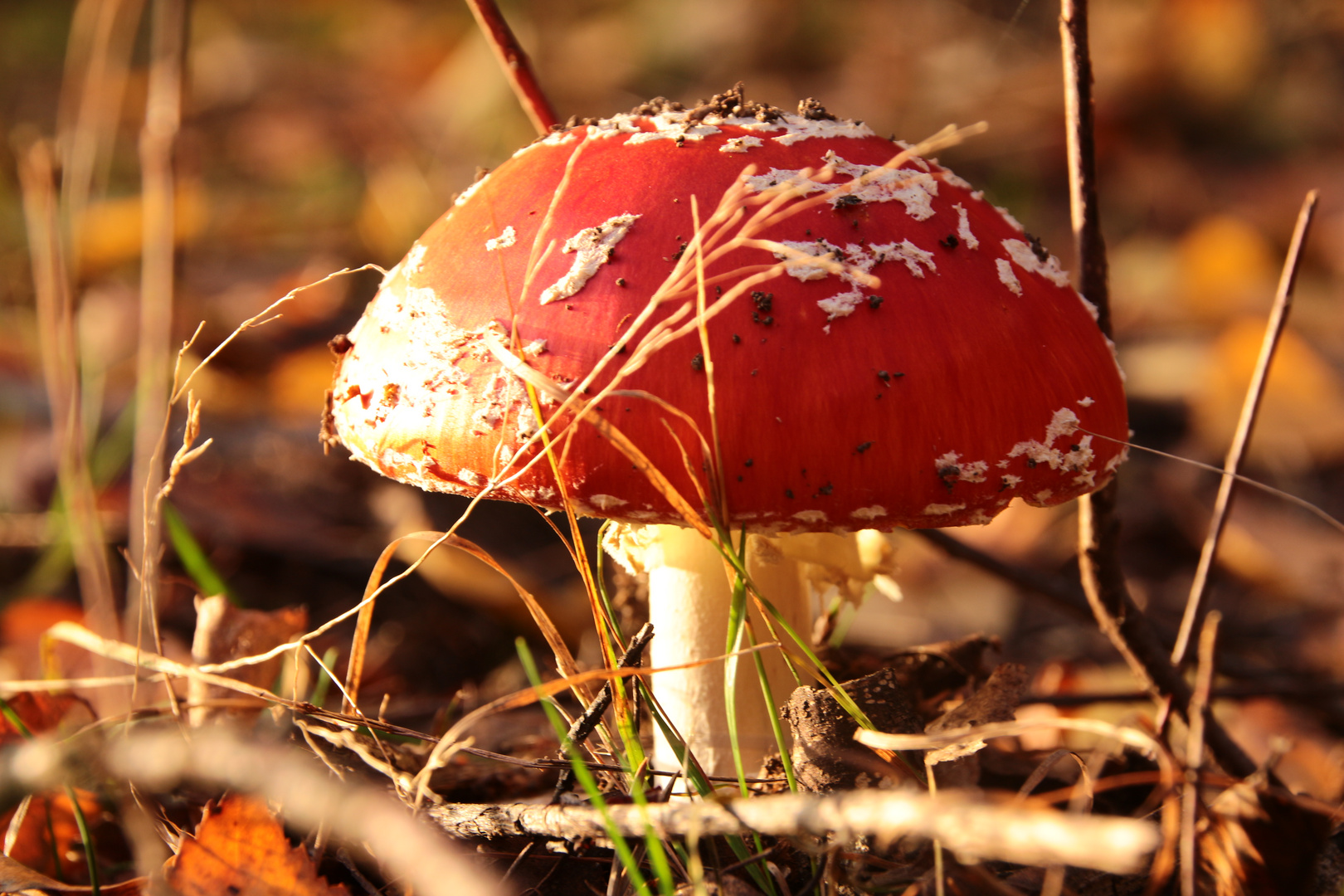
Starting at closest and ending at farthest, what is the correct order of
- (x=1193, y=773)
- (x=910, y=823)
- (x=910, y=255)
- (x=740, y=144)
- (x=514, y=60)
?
(x=910, y=823) → (x=1193, y=773) → (x=910, y=255) → (x=740, y=144) → (x=514, y=60)

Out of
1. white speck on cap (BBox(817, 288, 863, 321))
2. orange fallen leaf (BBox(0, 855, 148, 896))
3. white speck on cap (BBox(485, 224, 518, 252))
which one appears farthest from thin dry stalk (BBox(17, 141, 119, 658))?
white speck on cap (BBox(817, 288, 863, 321))

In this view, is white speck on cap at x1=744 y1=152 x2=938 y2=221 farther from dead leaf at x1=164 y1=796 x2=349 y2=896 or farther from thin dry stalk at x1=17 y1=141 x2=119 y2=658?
thin dry stalk at x1=17 y1=141 x2=119 y2=658

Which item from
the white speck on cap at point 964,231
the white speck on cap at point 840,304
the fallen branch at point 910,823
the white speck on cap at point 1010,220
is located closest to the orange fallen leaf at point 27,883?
the fallen branch at point 910,823

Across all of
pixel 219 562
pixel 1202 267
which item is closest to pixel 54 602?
pixel 219 562

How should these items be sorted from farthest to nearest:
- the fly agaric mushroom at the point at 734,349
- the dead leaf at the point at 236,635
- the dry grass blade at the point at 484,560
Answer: the dead leaf at the point at 236,635, the dry grass blade at the point at 484,560, the fly agaric mushroom at the point at 734,349

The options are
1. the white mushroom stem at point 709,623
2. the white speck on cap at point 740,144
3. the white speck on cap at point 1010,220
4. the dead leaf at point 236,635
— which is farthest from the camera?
the dead leaf at point 236,635

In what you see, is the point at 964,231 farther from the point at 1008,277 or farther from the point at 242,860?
the point at 242,860

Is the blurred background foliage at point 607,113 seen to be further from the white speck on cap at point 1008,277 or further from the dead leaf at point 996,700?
the dead leaf at point 996,700

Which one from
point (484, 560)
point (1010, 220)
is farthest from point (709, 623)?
point (1010, 220)
